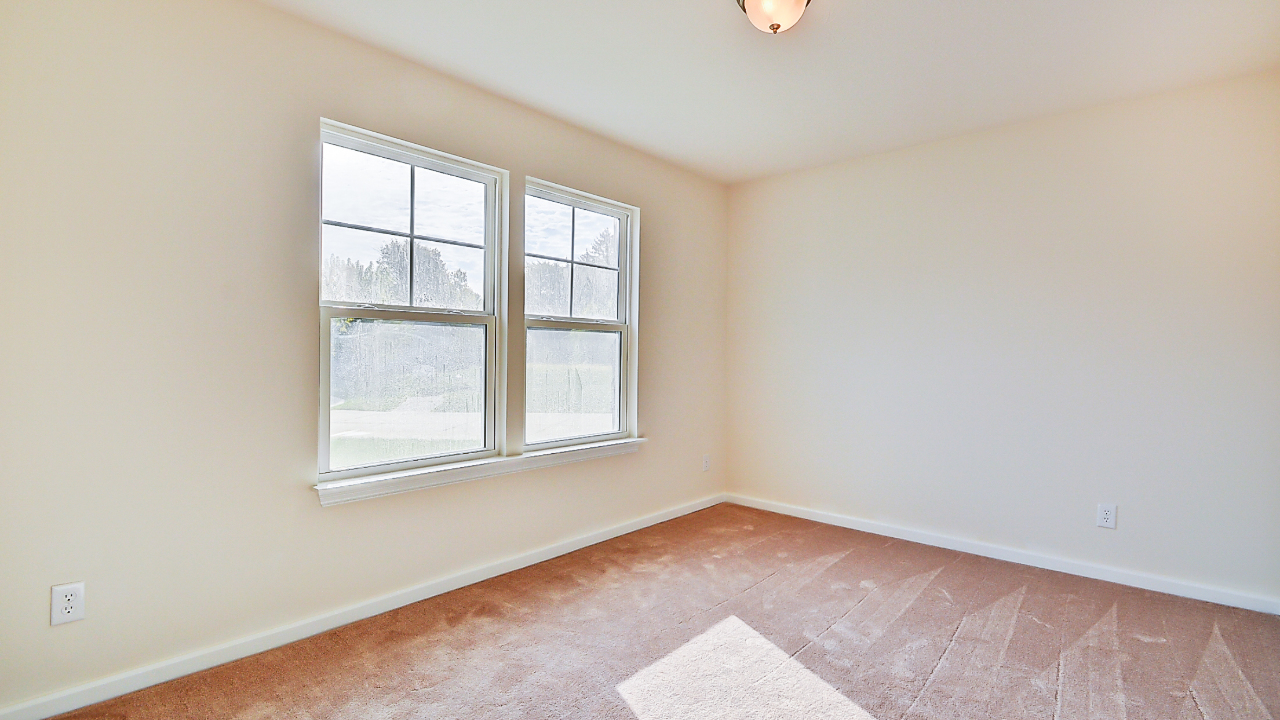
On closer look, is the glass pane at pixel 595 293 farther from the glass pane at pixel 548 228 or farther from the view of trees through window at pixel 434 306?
the glass pane at pixel 548 228

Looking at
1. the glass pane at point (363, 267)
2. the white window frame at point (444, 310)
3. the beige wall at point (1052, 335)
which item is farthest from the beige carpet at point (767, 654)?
the glass pane at point (363, 267)

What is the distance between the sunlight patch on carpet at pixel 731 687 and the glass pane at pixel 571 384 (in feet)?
4.91

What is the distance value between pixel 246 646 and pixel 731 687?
178cm

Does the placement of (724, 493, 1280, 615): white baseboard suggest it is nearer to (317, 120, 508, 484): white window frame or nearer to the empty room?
the empty room

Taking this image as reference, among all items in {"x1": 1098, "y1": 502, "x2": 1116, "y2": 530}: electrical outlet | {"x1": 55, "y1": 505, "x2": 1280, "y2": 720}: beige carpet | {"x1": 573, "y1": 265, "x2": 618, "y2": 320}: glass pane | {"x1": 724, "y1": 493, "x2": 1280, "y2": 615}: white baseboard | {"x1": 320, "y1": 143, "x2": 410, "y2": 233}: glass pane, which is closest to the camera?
{"x1": 55, "y1": 505, "x2": 1280, "y2": 720}: beige carpet

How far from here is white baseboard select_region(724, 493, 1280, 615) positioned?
2715 millimetres

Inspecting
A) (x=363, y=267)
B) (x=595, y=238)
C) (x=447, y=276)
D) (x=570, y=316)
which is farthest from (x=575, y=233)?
Result: (x=363, y=267)

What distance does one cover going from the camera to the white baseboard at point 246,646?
183 centimetres

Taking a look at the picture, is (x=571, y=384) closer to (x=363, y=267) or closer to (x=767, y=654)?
(x=363, y=267)

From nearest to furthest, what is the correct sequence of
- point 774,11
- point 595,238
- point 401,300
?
point 774,11
point 401,300
point 595,238

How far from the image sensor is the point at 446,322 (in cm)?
285

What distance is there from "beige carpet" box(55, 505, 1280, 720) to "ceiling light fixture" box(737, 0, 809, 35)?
7.47 feet

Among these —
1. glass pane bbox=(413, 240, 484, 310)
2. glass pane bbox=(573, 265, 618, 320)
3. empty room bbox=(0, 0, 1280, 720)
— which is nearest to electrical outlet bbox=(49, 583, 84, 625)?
empty room bbox=(0, 0, 1280, 720)

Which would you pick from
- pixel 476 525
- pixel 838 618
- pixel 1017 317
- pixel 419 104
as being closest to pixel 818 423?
pixel 1017 317
